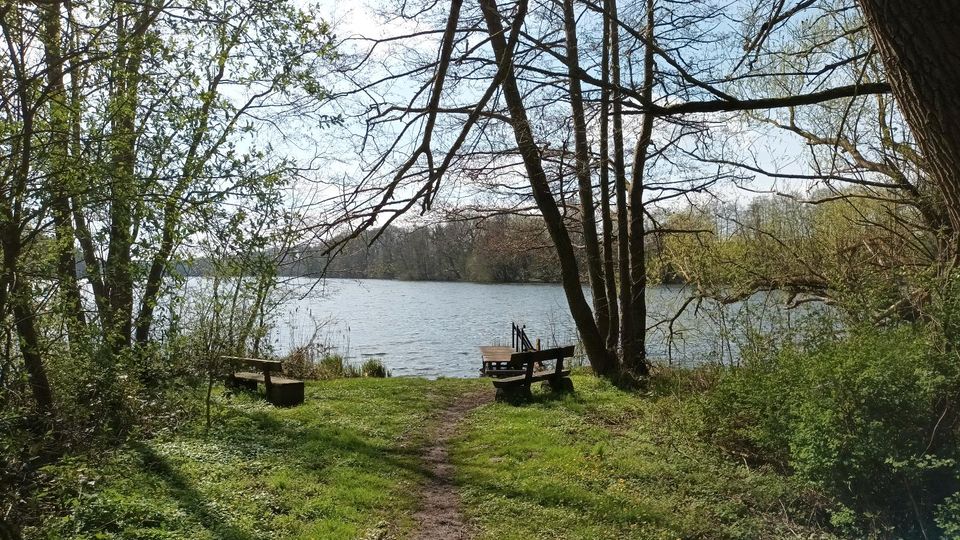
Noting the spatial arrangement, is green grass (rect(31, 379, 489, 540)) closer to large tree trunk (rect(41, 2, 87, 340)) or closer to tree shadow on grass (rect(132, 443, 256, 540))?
tree shadow on grass (rect(132, 443, 256, 540))

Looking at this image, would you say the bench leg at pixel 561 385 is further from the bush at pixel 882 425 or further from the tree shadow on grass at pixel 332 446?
the bush at pixel 882 425

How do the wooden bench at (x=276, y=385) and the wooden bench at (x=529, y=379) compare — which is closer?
the wooden bench at (x=276, y=385)

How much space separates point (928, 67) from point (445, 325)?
28.1 meters

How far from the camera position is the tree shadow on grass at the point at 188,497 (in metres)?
4.77

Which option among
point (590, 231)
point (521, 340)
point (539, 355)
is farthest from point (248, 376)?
point (521, 340)

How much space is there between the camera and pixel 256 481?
605 cm

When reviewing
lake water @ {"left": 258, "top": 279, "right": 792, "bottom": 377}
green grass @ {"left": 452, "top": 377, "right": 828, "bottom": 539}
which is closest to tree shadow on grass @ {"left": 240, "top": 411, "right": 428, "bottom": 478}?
green grass @ {"left": 452, "top": 377, "right": 828, "bottom": 539}

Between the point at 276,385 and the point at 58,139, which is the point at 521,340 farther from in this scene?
the point at 58,139

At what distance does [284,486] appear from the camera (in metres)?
5.92

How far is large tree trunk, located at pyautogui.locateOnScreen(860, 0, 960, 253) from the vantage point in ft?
8.84

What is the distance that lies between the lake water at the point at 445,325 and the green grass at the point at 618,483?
190 centimetres

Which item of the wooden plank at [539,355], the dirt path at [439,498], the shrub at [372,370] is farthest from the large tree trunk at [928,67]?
the shrub at [372,370]

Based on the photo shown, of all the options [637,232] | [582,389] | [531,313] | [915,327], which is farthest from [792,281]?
[531,313]

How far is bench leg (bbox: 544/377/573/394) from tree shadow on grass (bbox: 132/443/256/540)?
20.7 feet
